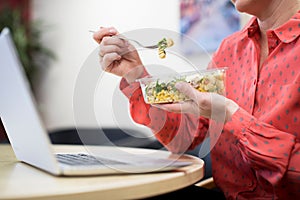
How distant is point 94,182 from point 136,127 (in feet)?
1.88

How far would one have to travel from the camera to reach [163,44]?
1.12m

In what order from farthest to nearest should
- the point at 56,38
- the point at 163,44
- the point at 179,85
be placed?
the point at 56,38
the point at 163,44
the point at 179,85

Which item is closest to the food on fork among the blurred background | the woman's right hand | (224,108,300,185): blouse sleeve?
the woman's right hand

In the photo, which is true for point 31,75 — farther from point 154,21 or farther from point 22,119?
point 22,119

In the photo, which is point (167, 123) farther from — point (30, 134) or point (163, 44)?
point (30, 134)

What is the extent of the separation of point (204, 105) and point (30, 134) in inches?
15.8

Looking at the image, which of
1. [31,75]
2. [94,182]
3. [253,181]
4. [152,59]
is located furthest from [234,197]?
[31,75]

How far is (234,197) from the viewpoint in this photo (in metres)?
1.25

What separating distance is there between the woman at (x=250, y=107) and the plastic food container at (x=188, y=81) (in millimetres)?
24

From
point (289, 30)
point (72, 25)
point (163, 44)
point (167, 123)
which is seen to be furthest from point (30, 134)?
point (72, 25)

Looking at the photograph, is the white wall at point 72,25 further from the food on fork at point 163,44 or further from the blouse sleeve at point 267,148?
the blouse sleeve at point 267,148

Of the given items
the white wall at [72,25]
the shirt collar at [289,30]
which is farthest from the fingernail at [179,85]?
the white wall at [72,25]

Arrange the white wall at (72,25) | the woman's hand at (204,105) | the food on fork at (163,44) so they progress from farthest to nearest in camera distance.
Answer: the white wall at (72,25) < the food on fork at (163,44) < the woman's hand at (204,105)

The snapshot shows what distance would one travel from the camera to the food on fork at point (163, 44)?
1121mm
